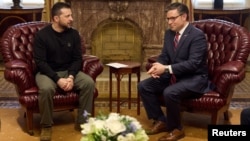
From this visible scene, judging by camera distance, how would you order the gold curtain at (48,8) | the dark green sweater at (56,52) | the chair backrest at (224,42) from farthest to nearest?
the gold curtain at (48,8), the chair backrest at (224,42), the dark green sweater at (56,52)

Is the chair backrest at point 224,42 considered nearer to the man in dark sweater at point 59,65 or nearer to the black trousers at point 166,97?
the black trousers at point 166,97

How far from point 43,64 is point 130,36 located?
2.70 metres

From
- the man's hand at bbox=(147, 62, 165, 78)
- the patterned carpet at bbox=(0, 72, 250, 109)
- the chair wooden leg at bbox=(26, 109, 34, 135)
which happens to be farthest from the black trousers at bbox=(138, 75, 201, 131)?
the chair wooden leg at bbox=(26, 109, 34, 135)

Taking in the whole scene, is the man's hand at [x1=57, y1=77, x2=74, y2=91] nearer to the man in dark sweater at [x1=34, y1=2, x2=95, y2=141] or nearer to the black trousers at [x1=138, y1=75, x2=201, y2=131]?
the man in dark sweater at [x1=34, y1=2, x2=95, y2=141]

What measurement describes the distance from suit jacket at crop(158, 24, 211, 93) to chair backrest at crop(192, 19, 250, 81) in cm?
26

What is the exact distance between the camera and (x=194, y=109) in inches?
154

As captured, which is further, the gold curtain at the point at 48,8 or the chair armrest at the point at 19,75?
the gold curtain at the point at 48,8

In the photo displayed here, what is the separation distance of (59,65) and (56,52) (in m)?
0.14

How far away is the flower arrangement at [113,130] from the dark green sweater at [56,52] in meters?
1.75

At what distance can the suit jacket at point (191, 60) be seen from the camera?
3809 mm

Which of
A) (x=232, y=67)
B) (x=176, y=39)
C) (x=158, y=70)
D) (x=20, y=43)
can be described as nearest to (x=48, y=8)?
(x=20, y=43)

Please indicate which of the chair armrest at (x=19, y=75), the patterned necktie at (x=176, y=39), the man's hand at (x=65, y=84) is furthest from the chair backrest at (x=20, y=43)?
the patterned necktie at (x=176, y=39)

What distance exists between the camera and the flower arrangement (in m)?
2.19

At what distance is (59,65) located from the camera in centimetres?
411
